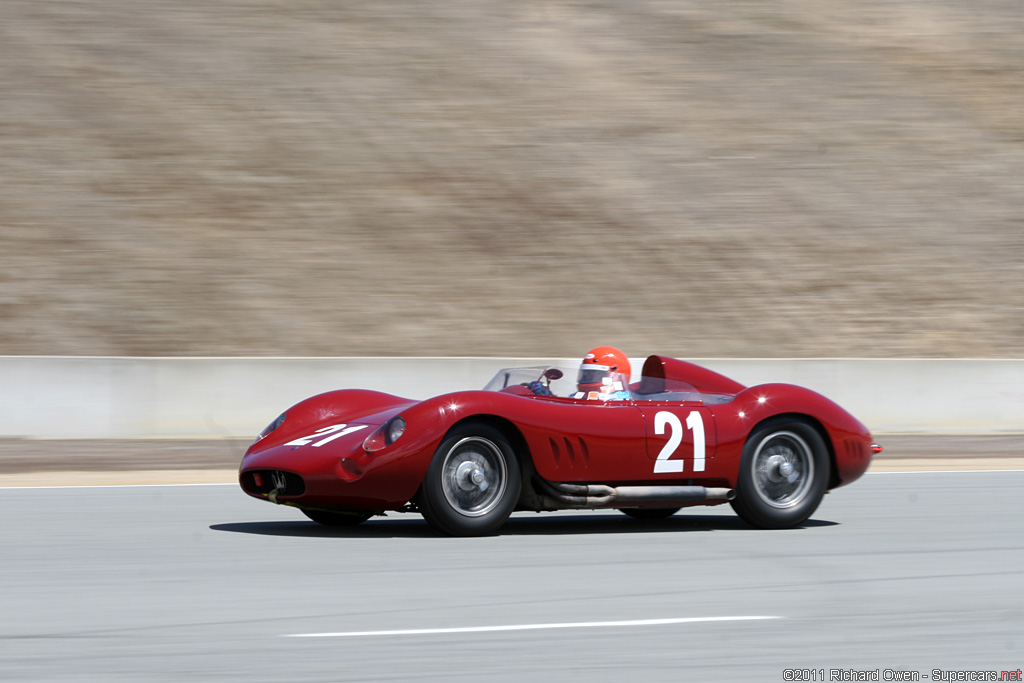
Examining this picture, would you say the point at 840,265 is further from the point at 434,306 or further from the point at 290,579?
the point at 290,579

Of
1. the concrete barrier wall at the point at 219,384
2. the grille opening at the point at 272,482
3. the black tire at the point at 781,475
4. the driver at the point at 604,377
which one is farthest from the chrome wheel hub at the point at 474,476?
the concrete barrier wall at the point at 219,384

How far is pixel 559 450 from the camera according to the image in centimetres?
694

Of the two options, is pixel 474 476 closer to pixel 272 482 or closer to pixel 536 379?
pixel 536 379

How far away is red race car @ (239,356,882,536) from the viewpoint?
261 inches

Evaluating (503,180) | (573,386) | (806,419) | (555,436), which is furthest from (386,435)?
(503,180)

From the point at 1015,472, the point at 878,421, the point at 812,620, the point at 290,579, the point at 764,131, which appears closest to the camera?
the point at 812,620

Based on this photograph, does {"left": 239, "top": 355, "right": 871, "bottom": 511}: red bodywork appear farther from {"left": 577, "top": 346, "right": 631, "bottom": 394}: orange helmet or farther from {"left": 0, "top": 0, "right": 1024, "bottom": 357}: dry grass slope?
{"left": 0, "top": 0, "right": 1024, "bottom": 357}: dry grass slope

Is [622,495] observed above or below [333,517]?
above

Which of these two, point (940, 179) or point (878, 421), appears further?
point (940, 179)

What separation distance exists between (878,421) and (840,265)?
6.96 meters

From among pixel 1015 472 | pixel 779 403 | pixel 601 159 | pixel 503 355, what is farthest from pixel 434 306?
pixel 779 403

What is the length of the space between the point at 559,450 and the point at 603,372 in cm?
84

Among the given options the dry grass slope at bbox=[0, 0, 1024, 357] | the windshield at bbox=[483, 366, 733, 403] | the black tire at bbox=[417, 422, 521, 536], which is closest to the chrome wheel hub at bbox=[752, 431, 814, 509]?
the windshield at bbox=[483, 366, 733, 403]

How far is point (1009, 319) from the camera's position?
19.8 meters
